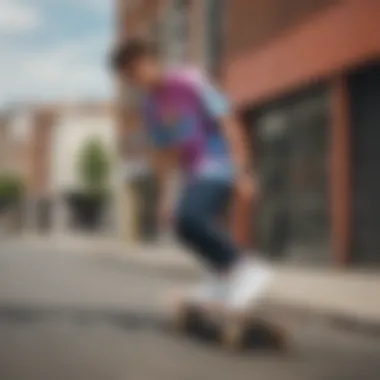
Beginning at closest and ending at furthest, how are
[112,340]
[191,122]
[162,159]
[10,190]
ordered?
[10,190] → [162,159] → [191,122] → [112,340]

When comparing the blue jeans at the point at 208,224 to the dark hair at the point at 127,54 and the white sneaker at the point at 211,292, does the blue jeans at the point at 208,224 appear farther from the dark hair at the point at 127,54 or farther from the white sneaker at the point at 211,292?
the dark hair at the point at 127,54

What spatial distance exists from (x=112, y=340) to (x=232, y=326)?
5.0 inches

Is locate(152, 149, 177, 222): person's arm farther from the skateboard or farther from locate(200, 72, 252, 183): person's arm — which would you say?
the skateboard

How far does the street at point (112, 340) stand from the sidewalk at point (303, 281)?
0.02 m

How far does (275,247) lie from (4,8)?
0.31 metres

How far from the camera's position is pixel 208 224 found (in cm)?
131

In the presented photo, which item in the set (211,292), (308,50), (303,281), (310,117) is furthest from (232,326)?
(308,50)

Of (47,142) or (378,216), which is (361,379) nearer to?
(378,216)

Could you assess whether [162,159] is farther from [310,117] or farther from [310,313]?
[310,313]

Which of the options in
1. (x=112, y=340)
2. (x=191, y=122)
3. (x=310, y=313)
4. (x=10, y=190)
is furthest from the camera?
(x=310, y=313)

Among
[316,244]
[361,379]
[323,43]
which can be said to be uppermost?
[323,43]

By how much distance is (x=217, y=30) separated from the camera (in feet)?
2.91

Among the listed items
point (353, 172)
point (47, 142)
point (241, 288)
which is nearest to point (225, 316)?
point (241, 288)

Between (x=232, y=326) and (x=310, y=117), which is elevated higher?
(x=310, y=117)
